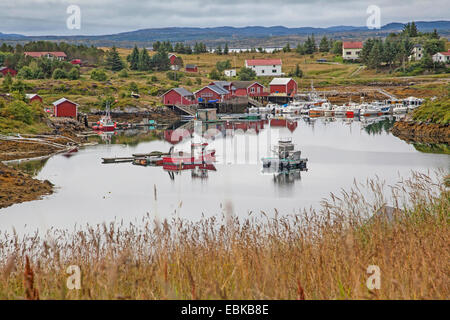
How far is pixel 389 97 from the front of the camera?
232ft

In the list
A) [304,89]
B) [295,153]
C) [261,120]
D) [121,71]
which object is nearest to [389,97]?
[304,89]

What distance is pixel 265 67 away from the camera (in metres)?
88.8

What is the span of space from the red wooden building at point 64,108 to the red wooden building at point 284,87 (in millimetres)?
31522

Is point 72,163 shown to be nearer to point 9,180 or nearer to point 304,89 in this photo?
point 9,180

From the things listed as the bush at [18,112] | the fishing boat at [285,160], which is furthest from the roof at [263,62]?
the fishing boat at [285,160]

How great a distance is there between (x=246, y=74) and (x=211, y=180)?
193ft

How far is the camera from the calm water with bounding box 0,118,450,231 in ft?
64.7

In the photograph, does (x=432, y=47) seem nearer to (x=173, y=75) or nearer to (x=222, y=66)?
(x=222, y=66)

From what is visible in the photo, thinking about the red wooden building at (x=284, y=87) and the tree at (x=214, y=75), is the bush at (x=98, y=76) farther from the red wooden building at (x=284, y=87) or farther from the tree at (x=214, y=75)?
the red wooden building at (x=284, y=87)

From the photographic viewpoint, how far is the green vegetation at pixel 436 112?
142 ft

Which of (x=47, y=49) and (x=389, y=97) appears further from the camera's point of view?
(x=47, y=49)

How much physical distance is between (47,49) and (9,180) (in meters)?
72.7
